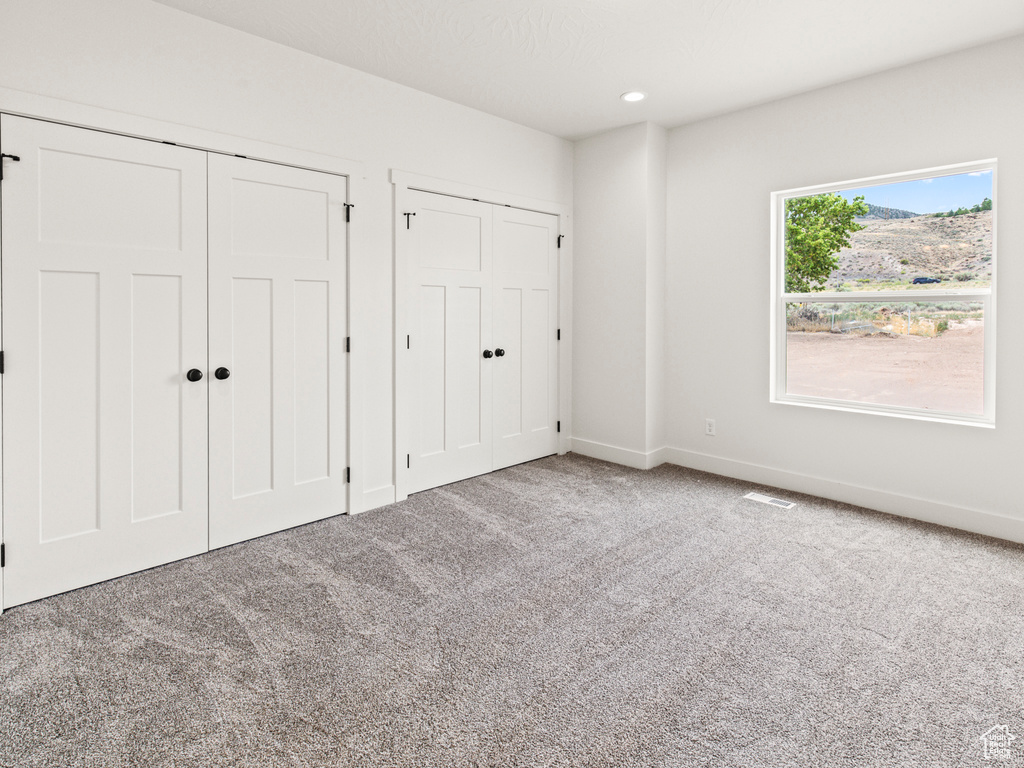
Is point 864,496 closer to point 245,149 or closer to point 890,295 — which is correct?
point 890,295

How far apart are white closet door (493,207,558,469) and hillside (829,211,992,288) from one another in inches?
78.6

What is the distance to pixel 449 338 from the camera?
391 centimetres

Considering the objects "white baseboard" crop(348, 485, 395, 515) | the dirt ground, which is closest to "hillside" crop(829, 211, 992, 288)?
the dirt ground

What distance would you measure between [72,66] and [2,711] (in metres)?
2.37

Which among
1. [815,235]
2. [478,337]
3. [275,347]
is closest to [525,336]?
[478,337]

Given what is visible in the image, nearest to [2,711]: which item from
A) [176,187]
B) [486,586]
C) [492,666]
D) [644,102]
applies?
[492,666]

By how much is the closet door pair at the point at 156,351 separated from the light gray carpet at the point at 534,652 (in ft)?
0.76

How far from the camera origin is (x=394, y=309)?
3541 millimetres

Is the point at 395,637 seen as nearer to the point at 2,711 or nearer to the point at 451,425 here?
the point at 2,711

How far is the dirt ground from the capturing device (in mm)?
3195

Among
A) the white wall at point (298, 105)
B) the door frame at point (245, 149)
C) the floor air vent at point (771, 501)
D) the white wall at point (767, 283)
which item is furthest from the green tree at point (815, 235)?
the door frame at point (245, 149)

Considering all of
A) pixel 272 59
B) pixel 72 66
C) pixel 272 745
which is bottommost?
pixel 272 745

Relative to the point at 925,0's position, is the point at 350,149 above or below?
below

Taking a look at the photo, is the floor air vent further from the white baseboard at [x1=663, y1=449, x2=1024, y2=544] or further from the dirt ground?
the dirt ground
